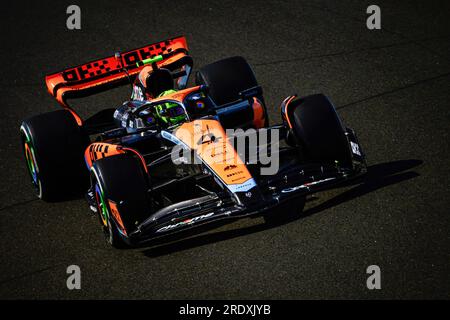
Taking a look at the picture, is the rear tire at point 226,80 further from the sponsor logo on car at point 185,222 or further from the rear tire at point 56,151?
the sponsor logo on car at point 185,222

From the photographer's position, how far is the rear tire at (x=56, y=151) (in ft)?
25.8

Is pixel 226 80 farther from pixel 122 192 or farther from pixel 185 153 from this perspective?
pixel 122 192

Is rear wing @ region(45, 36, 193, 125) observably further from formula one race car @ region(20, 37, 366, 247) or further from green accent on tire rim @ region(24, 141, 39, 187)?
green accent on tire rim @ region(24, 141, 39, 187)

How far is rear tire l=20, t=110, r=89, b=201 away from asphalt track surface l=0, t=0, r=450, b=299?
0.22 m

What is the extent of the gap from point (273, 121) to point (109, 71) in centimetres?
192

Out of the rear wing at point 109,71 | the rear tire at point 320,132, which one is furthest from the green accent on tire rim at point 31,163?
the rear tire at point 320,132

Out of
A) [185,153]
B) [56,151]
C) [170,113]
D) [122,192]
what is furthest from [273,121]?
[122,192]

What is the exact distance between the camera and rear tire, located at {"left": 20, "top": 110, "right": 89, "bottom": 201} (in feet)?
25.8

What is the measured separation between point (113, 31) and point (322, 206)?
589cm

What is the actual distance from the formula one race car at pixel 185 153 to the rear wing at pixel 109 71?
16 millimetres

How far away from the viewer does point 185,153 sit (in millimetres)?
7473
